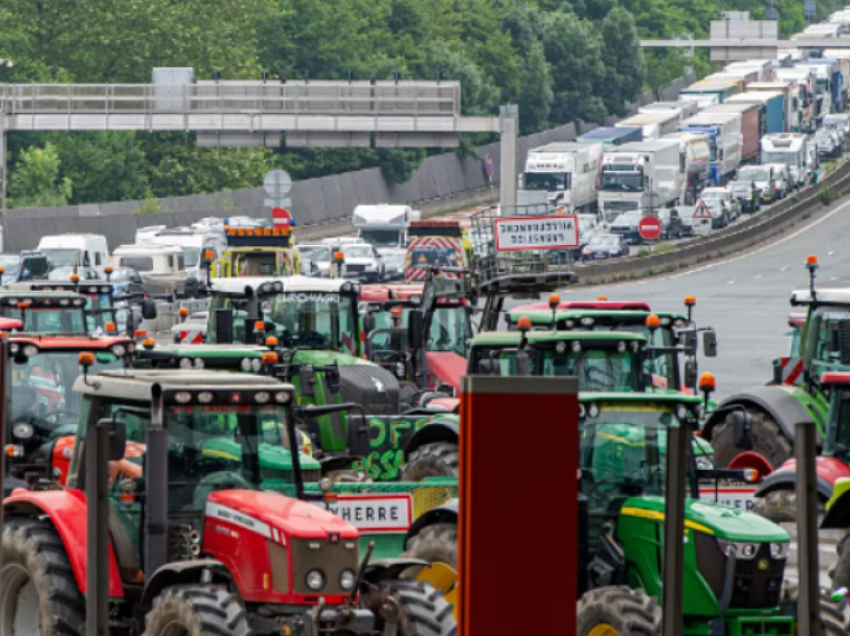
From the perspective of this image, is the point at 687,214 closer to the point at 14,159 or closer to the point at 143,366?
the point at 14,159

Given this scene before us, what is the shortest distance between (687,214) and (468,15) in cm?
4927

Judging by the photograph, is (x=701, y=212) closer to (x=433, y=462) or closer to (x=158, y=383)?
(x=433, y=462)

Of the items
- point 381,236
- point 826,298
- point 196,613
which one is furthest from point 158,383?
point 381,236

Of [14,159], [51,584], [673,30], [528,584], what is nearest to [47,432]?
[51,584]

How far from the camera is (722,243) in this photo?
3177 inches

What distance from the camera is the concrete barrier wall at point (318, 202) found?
74.4 m

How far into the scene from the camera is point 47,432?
1895 centimetres

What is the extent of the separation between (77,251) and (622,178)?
119 feet

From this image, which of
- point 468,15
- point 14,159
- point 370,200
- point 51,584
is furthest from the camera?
point 468,15

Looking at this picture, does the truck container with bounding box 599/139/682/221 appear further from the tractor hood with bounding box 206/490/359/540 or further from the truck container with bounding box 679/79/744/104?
the tractor hood with bounding box 206/490/359/540

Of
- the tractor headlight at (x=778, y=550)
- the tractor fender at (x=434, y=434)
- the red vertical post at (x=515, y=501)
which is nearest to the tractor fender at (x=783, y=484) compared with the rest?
the tractor fender at (x=434, y=434)

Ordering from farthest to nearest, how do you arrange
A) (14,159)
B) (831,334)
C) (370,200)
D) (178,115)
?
1. (370,200)
2. (14,159)
3. (178,115)
4. (831,334)

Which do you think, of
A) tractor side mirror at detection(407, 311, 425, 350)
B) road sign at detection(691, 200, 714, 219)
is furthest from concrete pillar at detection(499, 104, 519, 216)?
tractor side mirror at detection(407, 311, 425, 350)

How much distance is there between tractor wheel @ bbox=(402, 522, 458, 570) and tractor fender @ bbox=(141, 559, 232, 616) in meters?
2.02
